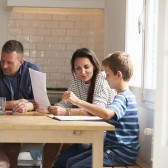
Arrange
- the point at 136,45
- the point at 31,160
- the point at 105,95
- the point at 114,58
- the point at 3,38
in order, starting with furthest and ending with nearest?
1. the point at 3,38
2. the point at 31,160
3. the point at 136,45
4. the point at 105,95
5. the point at 114,58

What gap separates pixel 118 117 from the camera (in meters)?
2.45

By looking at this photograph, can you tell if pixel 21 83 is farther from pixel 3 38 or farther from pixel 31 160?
pixel 3 38

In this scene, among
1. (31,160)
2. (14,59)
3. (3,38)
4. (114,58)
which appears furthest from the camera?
(3,38)

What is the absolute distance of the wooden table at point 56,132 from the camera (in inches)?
83.4

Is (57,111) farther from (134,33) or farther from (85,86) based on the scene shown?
(134,33)

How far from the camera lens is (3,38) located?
4.80 m

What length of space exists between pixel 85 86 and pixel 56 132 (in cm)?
99

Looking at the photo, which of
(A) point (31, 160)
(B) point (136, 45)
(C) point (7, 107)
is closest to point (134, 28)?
(B) point (136, 45)

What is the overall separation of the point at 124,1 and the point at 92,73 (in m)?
0.91

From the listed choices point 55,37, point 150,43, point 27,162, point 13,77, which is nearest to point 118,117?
point 150,43

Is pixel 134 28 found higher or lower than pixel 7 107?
higher

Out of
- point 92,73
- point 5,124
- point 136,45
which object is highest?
point 136,45

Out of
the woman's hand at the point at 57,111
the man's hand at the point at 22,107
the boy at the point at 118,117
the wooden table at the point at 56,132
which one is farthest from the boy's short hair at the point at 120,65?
the man's hand at the point at 22,107

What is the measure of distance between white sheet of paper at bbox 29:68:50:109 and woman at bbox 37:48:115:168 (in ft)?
Answer: 0.27
